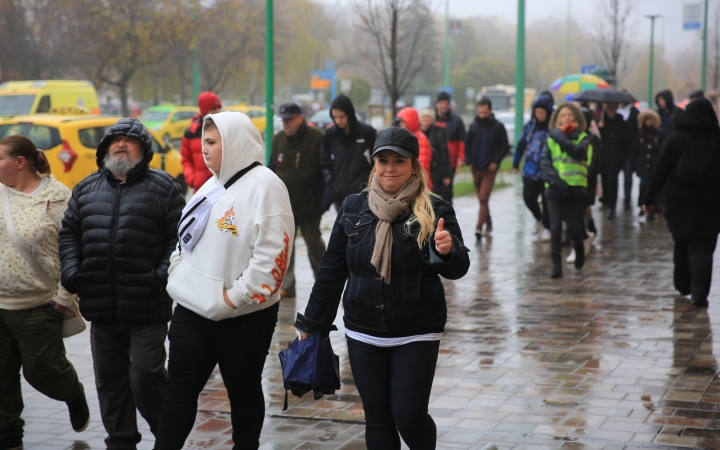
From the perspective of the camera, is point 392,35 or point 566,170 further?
point 392,35

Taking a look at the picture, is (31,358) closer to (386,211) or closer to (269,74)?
(386,211)

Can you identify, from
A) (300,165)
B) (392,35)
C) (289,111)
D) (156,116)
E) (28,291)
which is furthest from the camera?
(156,116)

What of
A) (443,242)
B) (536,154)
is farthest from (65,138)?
(443,242)

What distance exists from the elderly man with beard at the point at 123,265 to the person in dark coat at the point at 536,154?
7367 millimetres

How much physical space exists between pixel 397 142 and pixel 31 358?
2.41 m

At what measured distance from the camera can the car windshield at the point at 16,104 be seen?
24.8 meters

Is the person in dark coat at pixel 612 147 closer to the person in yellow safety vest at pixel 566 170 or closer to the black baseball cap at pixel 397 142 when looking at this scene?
the person in yellow safety vest at pixel 566 170

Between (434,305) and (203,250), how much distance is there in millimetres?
1068

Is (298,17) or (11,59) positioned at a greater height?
(298,17)

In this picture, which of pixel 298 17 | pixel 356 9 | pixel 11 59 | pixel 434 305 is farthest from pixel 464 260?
pixel 298 17

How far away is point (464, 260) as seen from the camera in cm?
384

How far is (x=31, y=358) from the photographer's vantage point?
498 cm

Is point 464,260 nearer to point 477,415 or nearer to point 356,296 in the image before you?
point 356,296

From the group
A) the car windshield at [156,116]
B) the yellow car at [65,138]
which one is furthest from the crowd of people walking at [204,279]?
the car windshield at [156,116]
